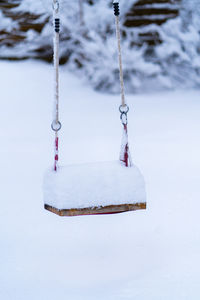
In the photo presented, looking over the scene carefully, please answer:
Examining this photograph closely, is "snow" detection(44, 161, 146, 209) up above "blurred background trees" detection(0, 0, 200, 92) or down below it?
below

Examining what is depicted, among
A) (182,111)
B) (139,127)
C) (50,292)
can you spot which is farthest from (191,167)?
(50,292)

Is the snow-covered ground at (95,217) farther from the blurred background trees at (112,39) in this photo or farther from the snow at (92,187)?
the snow at (92,187)

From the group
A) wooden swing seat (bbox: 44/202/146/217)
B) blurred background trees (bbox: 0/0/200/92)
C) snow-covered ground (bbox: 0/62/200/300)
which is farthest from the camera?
blurred background trees (bbox: 0/0/200/92)

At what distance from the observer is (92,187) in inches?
83.2

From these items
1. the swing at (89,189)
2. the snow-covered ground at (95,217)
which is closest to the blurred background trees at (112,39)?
the snow-covered ground at (95,217)

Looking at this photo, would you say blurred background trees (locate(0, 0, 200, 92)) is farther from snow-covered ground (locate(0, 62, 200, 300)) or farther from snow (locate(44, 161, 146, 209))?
snow (locate(44, 161, 146, 209))

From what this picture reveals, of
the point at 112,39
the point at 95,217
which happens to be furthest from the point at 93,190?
the point at 112,39

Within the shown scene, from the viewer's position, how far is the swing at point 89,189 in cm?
207

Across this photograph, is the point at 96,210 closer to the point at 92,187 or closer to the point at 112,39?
the point at 92,187

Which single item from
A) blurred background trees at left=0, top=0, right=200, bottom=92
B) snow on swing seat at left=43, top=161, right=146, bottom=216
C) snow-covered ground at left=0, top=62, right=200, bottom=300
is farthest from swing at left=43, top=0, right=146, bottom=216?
blurred background trees at left=0, top=0, right=200, bottom=92

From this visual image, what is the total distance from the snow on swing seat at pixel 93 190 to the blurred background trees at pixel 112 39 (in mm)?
4153

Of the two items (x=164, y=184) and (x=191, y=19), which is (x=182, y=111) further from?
(x=164, y=184)

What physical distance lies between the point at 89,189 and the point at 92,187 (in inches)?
0.7

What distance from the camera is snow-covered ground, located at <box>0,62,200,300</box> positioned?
246cm
